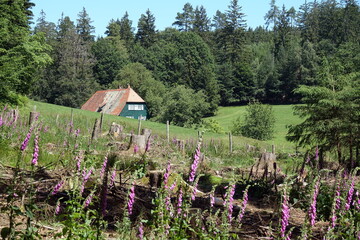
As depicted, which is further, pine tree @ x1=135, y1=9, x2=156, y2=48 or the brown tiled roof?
pine tree @ x1=135, y1=9, x2=156, y2=48

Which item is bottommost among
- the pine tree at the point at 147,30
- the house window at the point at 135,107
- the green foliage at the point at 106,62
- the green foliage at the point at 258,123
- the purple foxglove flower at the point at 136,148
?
the purple foxglove flower at the point at 136,148

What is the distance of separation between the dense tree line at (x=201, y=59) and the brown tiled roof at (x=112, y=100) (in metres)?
3.45

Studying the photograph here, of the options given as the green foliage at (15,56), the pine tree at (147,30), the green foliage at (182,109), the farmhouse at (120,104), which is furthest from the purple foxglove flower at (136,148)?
the pine tree at (147,30)

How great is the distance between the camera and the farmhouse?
196 feet

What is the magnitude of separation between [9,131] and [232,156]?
10.5 metres

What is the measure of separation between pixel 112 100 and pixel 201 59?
85.7 feet

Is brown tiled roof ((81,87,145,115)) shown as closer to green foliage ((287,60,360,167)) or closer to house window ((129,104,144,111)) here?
house window ((129,104,144,111))

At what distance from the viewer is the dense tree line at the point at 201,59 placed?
66312mm

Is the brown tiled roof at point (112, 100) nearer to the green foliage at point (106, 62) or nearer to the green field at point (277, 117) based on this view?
the green field at point (277, 117)

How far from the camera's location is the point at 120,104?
196 feet

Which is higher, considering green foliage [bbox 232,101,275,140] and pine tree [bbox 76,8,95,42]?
pine tree [bbox 76,8,95,42]

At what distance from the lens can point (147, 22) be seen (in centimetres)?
9931

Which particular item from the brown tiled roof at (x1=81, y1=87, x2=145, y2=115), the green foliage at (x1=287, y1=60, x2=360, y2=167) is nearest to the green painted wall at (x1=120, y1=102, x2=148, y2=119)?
the brown tiled roof at (x1=81, y1=87, x2=145, y2=115)

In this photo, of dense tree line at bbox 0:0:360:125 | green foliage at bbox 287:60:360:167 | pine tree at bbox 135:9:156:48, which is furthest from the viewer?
pine tree at bbox 135:9:156:48
